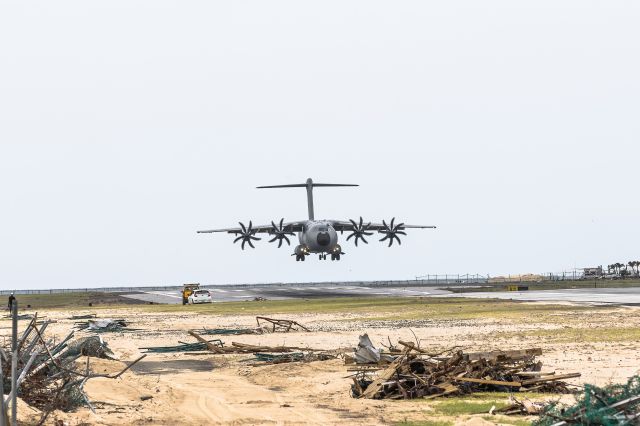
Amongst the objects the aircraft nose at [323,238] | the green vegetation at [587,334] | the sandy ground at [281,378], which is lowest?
the sandy ground at [281,378]

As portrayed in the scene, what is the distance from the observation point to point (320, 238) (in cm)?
9556

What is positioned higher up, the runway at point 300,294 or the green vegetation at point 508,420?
the runway at point 300,294

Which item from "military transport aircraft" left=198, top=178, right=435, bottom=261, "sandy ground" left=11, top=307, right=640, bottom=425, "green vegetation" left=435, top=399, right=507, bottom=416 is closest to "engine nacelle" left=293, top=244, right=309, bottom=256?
"military transport aircraft" left=198, top=178, right=435, bottom=261

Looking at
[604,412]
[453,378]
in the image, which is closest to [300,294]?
[453,378]

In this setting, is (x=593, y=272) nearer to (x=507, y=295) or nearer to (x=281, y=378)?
(x=507, y=295)

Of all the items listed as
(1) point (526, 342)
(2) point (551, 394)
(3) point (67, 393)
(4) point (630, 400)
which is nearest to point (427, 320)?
(1) point (526, 342)

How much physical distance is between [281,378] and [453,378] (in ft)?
18.4

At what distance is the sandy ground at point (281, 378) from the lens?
17.0 metres

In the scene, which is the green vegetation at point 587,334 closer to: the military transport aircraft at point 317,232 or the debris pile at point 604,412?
the debris pile at point 604,412

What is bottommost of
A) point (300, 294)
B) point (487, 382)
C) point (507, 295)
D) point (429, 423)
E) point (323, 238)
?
point (429, 423)

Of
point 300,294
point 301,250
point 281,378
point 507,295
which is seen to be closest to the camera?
point 281,378

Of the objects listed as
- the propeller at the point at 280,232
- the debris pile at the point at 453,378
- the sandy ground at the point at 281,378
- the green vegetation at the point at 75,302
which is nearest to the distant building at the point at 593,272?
the propeller at the point at 280,232

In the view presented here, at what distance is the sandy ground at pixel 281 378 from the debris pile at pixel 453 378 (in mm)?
576

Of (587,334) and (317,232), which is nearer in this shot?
(587,334)
